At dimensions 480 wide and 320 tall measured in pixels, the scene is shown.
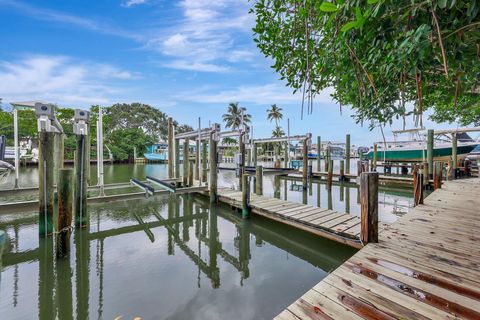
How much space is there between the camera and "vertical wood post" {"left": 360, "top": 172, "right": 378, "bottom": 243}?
11.3ft

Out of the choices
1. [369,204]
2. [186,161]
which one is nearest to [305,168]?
[186,161]

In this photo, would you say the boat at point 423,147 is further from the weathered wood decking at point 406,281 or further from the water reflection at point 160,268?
the water reflection at point 160,268

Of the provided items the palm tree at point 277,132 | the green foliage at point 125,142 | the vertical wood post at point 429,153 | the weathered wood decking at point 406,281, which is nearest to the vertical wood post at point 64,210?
the weathered wood decking at point 406,281

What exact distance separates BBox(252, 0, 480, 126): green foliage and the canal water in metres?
2.83

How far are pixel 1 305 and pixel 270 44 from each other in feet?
18.6

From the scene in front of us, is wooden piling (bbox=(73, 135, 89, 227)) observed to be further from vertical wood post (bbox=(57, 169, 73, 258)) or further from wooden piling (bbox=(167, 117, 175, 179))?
wooden piling (bbox=(167, 117, 175, 179))

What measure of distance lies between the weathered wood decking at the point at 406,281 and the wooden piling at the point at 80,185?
563 centimetres

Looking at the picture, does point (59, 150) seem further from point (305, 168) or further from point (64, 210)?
point (305, 168)

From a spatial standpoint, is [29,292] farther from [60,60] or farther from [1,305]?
[60,60]

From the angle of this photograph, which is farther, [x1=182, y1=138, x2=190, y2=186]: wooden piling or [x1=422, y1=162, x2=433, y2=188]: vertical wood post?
[x1=422, y1=162, x2=433, y2=188]: vertical wood post

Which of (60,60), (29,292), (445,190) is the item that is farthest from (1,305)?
(60,60)

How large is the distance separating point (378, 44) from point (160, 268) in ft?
15.3

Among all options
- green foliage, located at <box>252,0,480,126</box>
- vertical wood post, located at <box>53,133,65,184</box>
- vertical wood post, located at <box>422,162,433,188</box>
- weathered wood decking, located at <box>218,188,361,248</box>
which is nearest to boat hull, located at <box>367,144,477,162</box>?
vertical wood post, located at <box>422,162,433,188</box>

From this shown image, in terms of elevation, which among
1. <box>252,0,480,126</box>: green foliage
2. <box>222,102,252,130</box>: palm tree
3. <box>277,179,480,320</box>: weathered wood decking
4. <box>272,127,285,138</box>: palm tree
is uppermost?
<box>222,102,252,130</box>: palm tree
